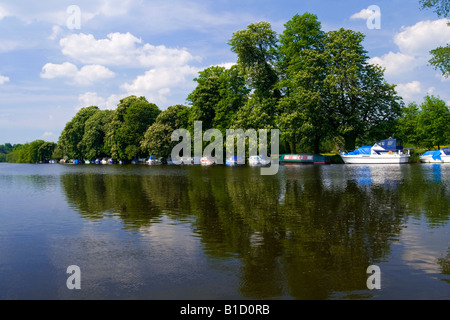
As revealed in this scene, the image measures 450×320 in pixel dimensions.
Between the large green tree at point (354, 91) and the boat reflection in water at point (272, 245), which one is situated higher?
the large green tree at point (354, 91)

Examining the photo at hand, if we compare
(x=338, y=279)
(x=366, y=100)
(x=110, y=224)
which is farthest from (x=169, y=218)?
(x=366, y=100)

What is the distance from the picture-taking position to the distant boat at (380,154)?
68375mm

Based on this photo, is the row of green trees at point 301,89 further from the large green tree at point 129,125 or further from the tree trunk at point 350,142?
the large green tree at point 129,125

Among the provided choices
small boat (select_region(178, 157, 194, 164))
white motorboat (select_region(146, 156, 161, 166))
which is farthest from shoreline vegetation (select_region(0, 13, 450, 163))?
white motorboat (select_region(146, 156, 161, 166))

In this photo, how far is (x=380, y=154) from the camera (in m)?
70.5

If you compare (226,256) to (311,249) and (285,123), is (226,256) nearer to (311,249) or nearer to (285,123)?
(311,249)

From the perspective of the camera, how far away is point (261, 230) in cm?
1209

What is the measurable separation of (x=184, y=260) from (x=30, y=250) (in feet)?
14.8

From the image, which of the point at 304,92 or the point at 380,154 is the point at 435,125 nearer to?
the point at 380,154

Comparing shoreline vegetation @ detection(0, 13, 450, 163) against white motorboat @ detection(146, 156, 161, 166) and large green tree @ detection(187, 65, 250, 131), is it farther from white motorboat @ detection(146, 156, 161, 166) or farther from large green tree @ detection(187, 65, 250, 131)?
white motorboat @ detection(146, 156, 161, 166)

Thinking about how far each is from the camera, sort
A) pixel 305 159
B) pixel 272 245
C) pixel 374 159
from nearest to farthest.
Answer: pixel 272 245 < pixel 374 159 < pixel 305 159

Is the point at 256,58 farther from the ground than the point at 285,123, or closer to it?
farther from the ground

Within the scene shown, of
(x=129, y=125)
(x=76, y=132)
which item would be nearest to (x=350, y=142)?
(x=129, y=125)

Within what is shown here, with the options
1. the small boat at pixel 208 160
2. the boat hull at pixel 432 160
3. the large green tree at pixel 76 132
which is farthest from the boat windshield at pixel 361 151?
the large green tree at pixel 76 132
